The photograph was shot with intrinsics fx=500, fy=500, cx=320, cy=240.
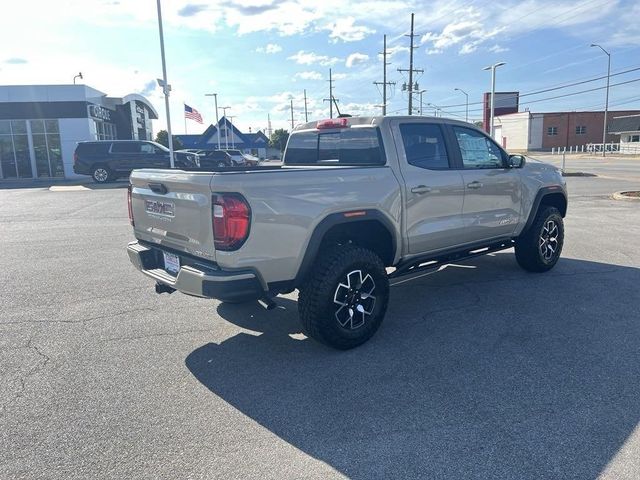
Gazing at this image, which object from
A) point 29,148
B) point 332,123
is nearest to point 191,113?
point 29,148

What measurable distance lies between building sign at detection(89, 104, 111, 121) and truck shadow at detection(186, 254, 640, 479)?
30250 millimetres

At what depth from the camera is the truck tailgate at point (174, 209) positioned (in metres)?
3.62

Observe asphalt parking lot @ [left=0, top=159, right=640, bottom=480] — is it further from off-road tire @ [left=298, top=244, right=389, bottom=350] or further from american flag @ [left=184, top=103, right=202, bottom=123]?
american flag @ [left=184, top=103, right=202, bottom=123]

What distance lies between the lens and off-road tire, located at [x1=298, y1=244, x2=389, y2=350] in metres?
3.95

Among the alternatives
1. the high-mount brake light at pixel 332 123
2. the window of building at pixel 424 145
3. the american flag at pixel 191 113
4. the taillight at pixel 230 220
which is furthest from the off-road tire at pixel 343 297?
the american flag at pixel 191 113

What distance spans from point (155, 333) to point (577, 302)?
432 cm

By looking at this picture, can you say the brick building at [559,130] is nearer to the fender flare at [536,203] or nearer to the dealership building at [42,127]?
the dealership building at [42,127]

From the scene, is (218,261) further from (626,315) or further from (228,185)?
(626,315)

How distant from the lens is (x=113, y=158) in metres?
23.6

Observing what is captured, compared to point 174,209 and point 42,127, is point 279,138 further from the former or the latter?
point 174,209

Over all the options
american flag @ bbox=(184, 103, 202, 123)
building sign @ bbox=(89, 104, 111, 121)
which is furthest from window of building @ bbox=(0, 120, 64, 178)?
american flag @ bbox=(184, 103, 202, 123)

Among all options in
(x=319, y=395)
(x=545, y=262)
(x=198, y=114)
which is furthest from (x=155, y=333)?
(x=198, y=114)

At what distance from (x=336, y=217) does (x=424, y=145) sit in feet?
4.97

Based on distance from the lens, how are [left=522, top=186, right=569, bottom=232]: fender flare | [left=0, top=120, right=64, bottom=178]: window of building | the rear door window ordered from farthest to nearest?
[left=0, top=120, right=64, bottom=178]: window of building < the rear door window < [left=522, top=186, right=569, bottom=232]: fender flare
